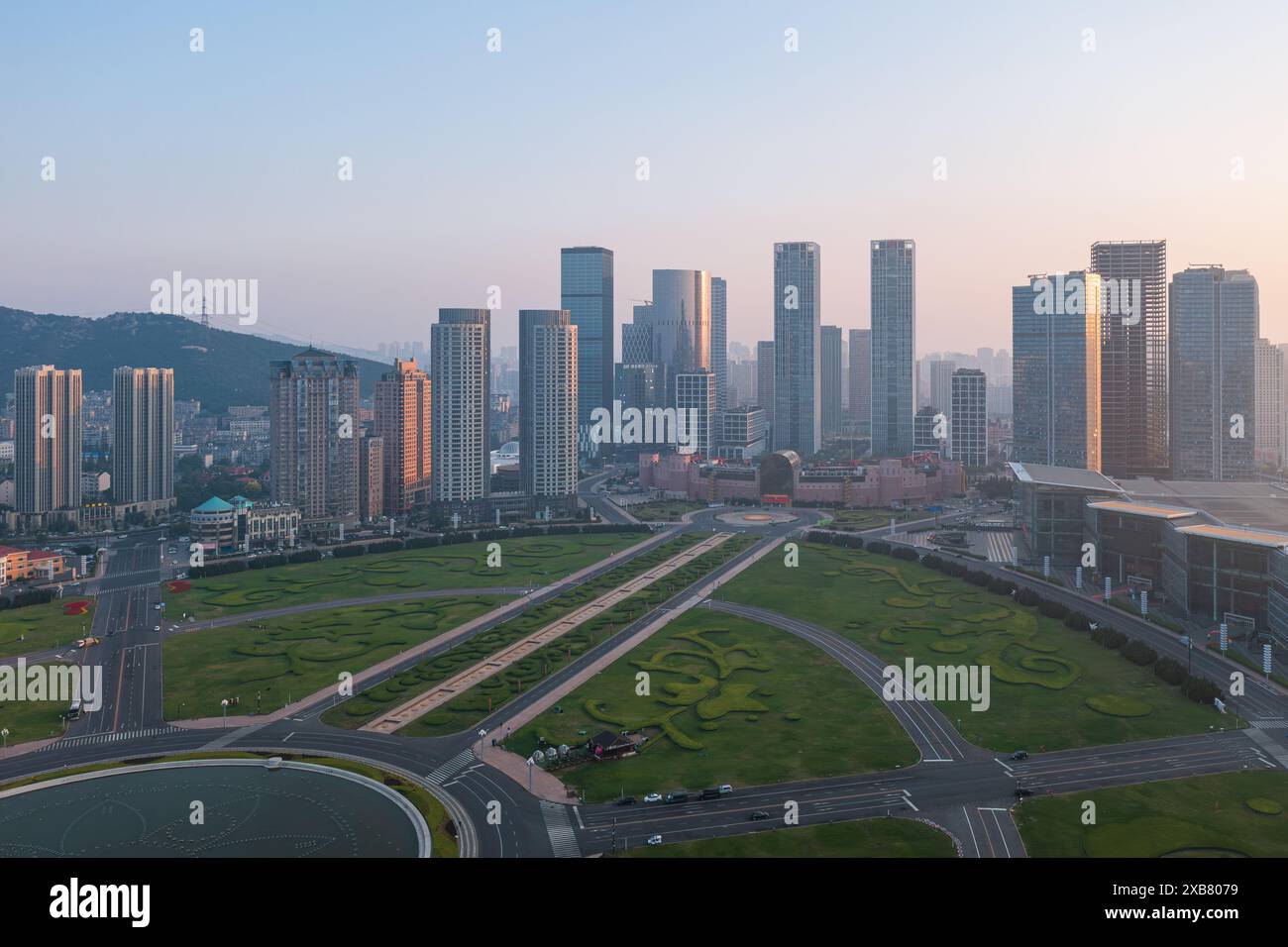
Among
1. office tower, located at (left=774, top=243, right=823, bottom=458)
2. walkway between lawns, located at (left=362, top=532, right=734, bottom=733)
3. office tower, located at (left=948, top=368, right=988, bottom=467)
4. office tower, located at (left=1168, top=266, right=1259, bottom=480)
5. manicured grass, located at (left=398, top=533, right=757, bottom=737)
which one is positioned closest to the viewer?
manicured grass, located at (left=398, top=533, right=757, bottom=737)

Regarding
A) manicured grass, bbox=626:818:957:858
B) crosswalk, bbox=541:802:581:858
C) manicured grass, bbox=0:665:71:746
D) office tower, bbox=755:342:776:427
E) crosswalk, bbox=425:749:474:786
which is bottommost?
crosswalk, bbox=541:802:581:858

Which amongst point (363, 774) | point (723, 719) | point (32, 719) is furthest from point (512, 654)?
point (32, 719)

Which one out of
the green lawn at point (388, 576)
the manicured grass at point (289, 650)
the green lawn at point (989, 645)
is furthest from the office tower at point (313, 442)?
the green lawn at point (989, 645)

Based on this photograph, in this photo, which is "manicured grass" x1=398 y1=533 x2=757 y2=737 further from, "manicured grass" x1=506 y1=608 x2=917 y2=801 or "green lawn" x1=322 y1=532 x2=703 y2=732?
"manicured grass" x1=506 y1=608 x2=917 y2=801

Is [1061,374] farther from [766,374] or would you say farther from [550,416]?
[766,374]

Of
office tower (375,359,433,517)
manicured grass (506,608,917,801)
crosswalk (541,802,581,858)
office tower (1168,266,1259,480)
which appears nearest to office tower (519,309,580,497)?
office tower (375,359,433,517)

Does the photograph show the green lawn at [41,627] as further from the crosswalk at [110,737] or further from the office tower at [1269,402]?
the office tower at [1269,402]
